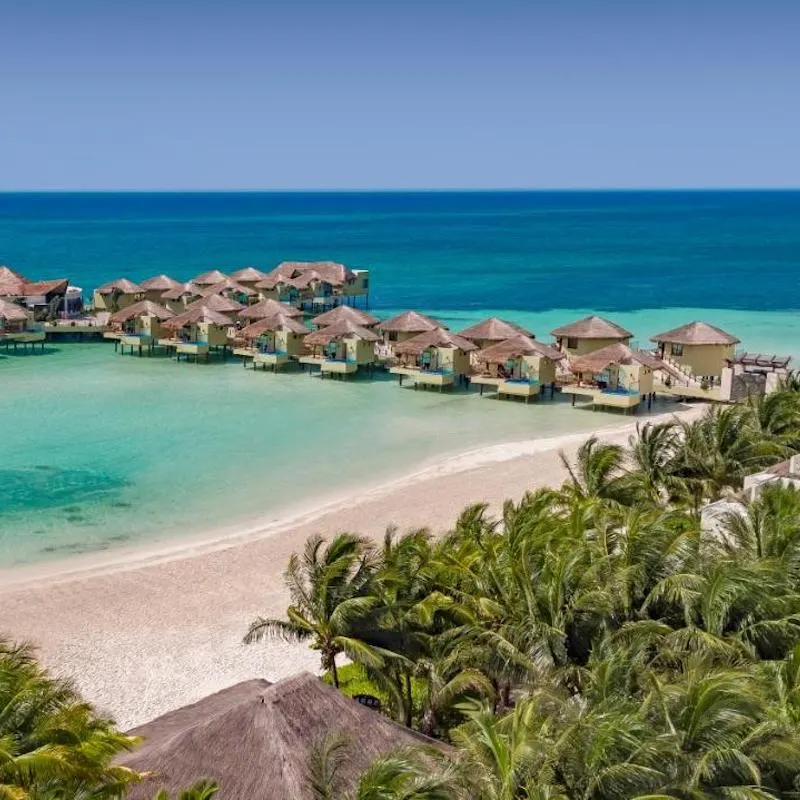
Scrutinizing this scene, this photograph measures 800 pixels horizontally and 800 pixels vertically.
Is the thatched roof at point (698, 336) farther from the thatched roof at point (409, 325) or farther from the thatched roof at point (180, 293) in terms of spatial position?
the thatched roof at point (180, 293)

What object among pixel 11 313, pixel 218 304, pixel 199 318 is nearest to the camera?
pixel 199 318

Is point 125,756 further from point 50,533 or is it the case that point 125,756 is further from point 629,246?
point 629,246

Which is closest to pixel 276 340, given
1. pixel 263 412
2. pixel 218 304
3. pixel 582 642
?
pixel 218 304

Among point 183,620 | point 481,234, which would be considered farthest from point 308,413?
point 481,234

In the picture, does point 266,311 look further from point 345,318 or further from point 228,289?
point 228,289

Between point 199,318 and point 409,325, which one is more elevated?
point 409,325

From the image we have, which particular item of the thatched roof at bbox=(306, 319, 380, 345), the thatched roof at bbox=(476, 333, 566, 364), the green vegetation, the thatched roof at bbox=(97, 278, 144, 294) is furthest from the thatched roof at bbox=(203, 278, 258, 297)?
the green vegetation
